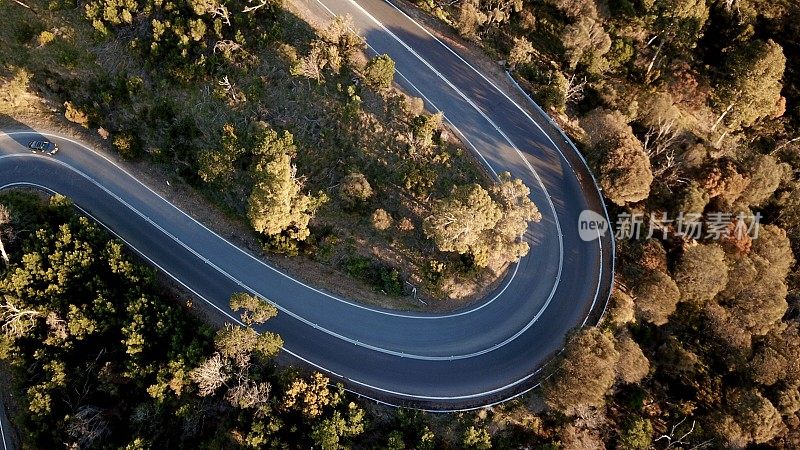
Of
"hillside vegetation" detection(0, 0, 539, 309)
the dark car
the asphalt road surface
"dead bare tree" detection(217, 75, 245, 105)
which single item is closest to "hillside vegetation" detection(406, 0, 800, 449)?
the asphalt road surface

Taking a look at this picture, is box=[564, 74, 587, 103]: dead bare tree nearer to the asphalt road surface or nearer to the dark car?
the asphalt road surface

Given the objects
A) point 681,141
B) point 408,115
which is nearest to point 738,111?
point 681,141

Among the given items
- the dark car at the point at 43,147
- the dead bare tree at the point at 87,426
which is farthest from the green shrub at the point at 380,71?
the dead bare tree at the point at 87,426

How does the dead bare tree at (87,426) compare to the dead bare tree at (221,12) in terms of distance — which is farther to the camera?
the dead bare tree at (221,12)

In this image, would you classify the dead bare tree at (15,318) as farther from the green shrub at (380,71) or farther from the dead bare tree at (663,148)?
the dead bare tree at (663,148)

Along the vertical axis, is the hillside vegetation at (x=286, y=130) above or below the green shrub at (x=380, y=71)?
below

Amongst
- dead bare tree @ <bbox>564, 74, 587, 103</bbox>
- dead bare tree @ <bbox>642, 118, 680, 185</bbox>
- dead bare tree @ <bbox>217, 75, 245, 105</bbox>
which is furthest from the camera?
dead bare tree @ <bbox>564, 74, 587, 103</bbox>

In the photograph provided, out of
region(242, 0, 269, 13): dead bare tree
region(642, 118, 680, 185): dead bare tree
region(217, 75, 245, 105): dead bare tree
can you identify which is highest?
region(642, 118, 680, 185): dead bare tree

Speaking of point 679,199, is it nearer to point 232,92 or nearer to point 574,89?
point 574,89

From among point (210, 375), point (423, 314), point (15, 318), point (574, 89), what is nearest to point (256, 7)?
point (574, 89)
